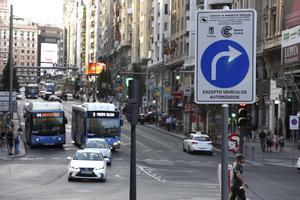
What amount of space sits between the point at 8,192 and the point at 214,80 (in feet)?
61.9

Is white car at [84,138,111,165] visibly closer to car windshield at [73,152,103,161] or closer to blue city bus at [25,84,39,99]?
car windshield at [73,152,103,161]

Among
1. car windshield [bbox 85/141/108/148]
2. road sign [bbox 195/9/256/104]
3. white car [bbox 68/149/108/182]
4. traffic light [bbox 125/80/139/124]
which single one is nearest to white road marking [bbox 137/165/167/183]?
car windshield [bbox 85/141/108/148]

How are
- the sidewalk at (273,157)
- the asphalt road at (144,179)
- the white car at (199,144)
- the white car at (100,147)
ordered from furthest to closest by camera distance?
1. the white car at (199,144)
2. the sidewalk at (273,157)
3. the white car at (100,147)
4. the asphalt road at (144,179)

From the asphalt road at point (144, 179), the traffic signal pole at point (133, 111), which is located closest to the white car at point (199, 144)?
the asphalt road at point (144, 179)

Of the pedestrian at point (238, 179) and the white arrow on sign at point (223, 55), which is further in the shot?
the pedestrian at point (238, 179)

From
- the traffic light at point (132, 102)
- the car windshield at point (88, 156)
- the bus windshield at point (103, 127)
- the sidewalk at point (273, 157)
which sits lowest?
the sidewalk at point (273, 157)

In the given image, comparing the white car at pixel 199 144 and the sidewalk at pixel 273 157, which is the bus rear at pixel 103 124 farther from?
the sidewalk at pixel 273 157

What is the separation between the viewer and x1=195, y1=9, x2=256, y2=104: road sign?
6.25 metres

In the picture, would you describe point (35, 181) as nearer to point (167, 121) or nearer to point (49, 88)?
point (167, 121)

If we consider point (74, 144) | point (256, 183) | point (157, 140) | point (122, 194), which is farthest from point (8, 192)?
point (157, 140)

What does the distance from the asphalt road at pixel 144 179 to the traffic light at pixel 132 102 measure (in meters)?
12.2

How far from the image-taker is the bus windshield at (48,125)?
162 feet

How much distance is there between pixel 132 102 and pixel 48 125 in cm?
3974

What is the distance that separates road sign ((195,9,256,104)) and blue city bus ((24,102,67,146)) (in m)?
43.9
